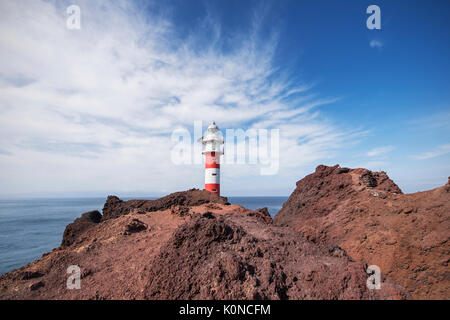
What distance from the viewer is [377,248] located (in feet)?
21.5

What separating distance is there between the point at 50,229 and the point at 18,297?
4207 centimetres

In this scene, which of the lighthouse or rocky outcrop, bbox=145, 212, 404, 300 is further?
the lighthouse

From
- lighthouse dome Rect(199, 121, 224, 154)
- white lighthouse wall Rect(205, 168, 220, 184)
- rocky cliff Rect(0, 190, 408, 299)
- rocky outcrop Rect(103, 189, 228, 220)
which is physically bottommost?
rocky cliff Rect(0, 190, 408, 299)

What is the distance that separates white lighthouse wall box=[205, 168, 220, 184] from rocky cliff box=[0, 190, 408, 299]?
13.3 m

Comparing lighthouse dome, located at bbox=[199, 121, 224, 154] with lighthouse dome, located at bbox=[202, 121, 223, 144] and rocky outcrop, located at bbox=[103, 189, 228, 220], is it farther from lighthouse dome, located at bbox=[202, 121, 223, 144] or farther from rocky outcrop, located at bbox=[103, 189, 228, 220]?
rocky outcrop, located at bbox=[103, 189, 228, 220]

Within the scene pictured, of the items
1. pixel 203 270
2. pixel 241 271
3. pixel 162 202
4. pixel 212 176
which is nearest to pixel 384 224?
pixel 241 271

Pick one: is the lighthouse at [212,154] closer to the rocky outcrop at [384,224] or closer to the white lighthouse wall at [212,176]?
the white lighthouse wall at [212,176]

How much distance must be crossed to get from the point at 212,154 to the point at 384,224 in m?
15.1

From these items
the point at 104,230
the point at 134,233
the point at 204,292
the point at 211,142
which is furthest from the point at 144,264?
the point at 211,142

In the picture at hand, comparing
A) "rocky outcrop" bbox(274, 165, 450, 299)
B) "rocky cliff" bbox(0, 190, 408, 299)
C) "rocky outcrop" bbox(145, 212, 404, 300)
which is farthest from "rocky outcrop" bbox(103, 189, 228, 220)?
"rocky outcrop" bbox(145, 212, 404, 300)

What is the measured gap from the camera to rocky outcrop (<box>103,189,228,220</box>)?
1265cm
